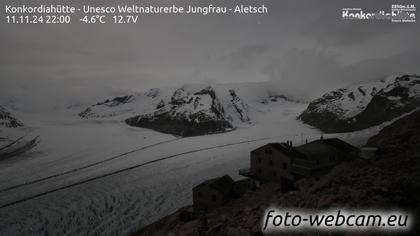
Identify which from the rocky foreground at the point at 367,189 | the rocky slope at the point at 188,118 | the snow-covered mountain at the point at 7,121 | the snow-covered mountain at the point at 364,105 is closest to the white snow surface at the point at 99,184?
the rocky foreground at the point at 367,189

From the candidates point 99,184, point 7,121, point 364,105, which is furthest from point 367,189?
point 364,105

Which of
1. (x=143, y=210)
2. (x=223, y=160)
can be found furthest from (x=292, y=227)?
(x=223, y=160)

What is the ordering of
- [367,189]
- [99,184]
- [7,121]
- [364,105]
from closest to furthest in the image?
1. [367,189]
2. [99,184]
3. [7,121]
4. [364,105]

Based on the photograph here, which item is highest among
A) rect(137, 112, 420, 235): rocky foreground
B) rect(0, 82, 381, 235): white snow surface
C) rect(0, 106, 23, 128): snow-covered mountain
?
rect(137, 112, 420, 235): rocky foreground

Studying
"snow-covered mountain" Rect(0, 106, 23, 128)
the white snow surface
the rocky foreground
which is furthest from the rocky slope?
the rocky foreground

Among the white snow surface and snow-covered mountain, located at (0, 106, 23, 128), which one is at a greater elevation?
snow-covered mountain, located at (0, 106, 23, 128)

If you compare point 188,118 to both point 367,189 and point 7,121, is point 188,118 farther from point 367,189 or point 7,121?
point 367,189

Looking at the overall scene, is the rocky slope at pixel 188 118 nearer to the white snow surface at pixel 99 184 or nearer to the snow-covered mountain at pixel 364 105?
the white snow surface at pixel 99 184

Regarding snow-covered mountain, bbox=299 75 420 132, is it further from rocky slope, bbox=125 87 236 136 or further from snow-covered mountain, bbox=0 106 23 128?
snow-covered mountain, bbox=0 106 23 128

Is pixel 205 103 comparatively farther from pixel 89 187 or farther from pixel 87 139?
pixel 89 187
